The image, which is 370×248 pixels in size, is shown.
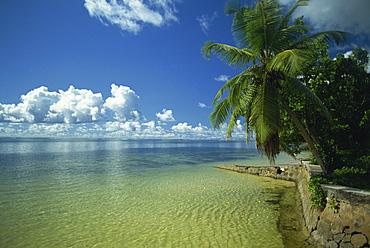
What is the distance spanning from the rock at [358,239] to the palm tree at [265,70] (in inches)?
134

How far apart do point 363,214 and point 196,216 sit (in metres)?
5.49

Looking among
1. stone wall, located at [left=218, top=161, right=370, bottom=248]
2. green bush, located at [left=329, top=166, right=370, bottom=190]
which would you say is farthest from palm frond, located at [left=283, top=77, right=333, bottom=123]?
stone wall, located at [left=218, top=161, right=370, bottom=248]

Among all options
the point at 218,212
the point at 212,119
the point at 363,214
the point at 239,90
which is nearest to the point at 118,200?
the point at 218,212

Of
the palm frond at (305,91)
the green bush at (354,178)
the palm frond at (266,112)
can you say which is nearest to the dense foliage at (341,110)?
the green bush at (354,178)

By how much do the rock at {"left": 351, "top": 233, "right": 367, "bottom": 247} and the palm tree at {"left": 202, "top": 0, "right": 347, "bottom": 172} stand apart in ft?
11.1

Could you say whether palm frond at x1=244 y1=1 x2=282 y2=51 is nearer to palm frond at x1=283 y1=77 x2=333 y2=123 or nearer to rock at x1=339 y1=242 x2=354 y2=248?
palm frond at x1=283 y1=77 x2=333 y2=123

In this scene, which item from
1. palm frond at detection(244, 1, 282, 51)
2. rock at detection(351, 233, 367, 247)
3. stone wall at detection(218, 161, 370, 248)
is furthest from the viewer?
palm frond at detection(244, 1, 282, 51)

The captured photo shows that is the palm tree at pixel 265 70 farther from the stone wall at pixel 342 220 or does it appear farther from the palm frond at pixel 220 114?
the stone wall at pixel 342 220

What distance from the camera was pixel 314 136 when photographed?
10.6 meters

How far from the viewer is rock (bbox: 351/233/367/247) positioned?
494 cm

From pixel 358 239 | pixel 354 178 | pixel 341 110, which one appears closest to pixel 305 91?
pixel 341 110

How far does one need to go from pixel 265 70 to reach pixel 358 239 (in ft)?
19.9

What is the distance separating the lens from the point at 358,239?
503 cm

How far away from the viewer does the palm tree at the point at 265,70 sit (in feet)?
24.6
